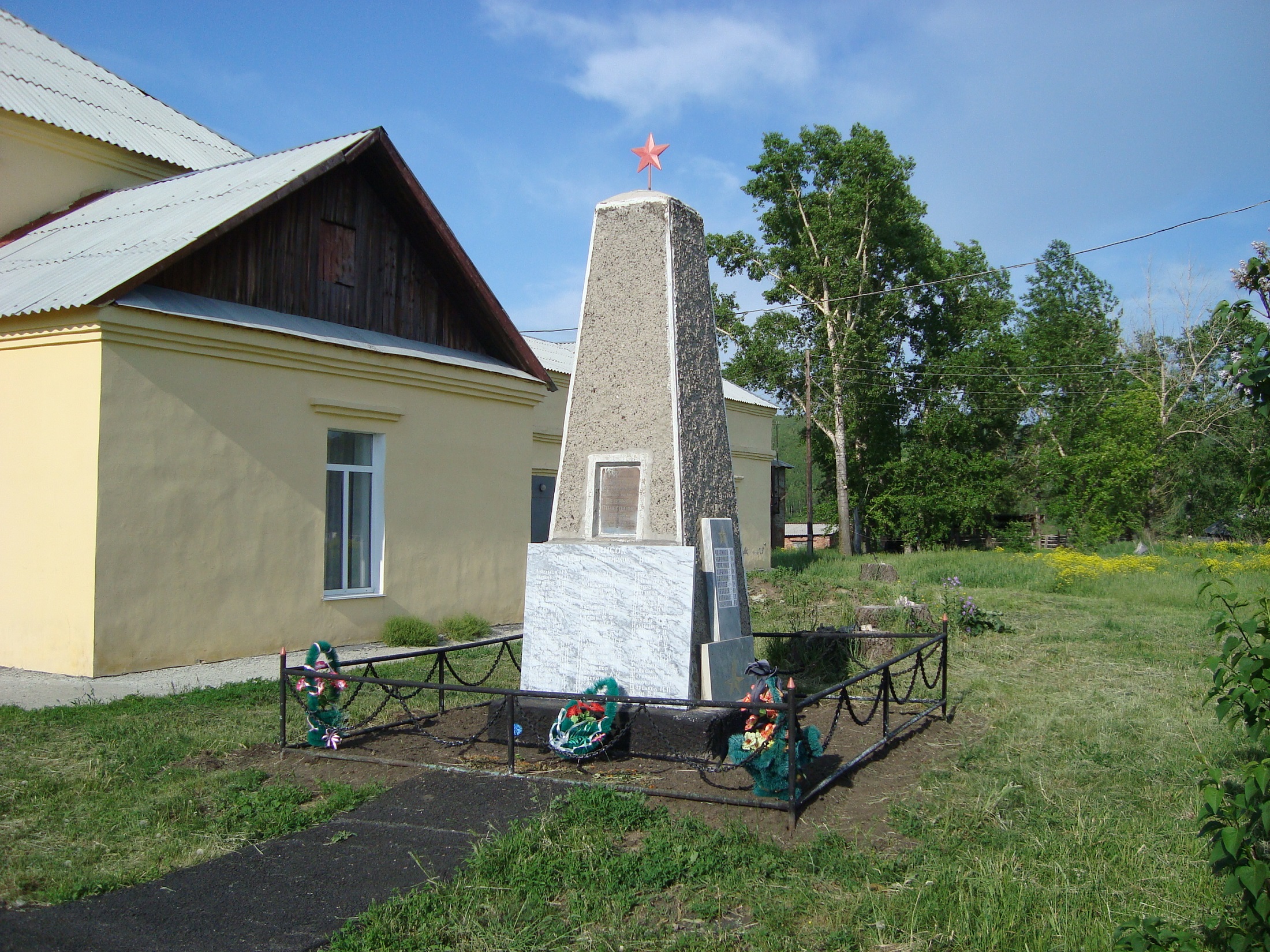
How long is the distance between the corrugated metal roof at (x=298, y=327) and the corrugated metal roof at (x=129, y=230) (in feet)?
1.12

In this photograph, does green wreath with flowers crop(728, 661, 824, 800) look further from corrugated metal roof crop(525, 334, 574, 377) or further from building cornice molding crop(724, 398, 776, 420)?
building cornice molding crop(724, 398, 776, 420)

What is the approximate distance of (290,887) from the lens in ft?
12.2

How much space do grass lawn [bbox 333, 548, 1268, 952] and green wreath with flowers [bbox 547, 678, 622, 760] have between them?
756 mm

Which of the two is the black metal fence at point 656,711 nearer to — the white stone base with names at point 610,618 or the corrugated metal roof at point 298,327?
the white stone base with names at point 610,618

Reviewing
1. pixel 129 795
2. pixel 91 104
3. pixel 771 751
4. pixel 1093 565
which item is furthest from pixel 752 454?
pixel 129 795

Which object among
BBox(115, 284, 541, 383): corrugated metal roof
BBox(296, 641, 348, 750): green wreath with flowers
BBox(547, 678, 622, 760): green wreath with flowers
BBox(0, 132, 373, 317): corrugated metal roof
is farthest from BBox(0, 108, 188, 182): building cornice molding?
BBox(547, 678, 622, 760): green wreath with flowers

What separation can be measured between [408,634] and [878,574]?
32.4 feet

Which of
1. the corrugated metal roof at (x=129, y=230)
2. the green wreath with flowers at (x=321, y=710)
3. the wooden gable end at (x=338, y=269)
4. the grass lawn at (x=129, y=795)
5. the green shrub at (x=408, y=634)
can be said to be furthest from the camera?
the green shrub at (x=408, y=634)

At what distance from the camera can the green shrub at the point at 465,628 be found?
36.1 feet

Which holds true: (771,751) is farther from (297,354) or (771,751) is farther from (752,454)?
(752,454)

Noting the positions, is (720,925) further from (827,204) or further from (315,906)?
(827,204)

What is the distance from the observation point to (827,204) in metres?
30.0

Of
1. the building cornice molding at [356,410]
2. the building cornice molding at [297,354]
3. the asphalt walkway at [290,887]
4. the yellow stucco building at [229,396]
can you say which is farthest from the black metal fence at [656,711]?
the building cornice molding at [297,354]

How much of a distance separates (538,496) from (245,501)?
6638 millimetres
